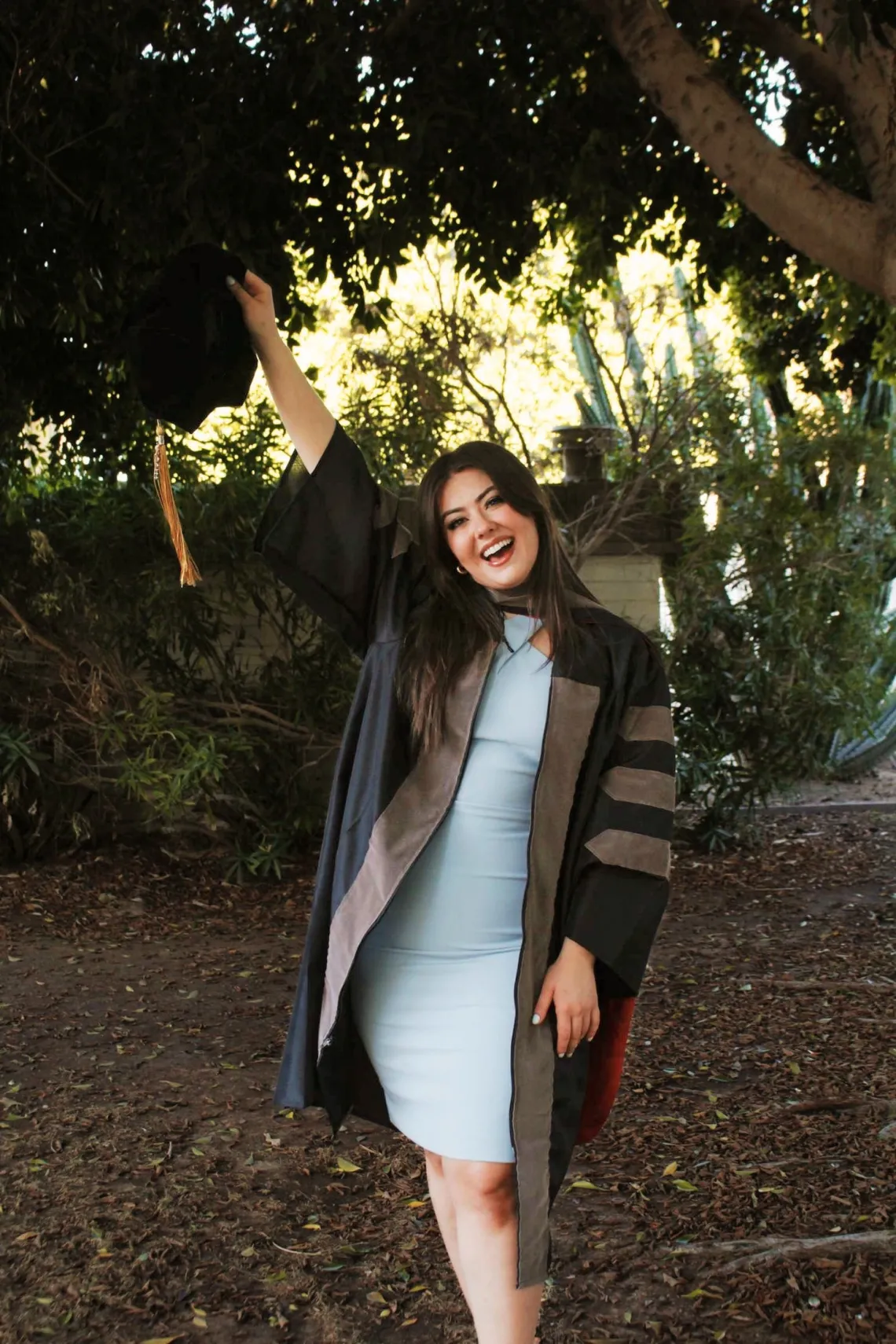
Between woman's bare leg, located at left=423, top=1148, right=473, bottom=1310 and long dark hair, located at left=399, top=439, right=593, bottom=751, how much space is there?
0.75m

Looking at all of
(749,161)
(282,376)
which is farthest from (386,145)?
(282,376)

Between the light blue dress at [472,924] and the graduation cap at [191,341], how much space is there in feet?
2.40

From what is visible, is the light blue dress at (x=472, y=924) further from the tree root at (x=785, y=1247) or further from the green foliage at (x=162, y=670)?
the green foliage at (x=162, y=670)

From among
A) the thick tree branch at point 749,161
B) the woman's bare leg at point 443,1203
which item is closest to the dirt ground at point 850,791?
the thick tree branch at point 749,161

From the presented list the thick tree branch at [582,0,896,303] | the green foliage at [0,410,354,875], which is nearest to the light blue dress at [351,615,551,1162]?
the thick tree branch at [582,0,896,303]

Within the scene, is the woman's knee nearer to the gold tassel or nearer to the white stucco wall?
the gold tassel

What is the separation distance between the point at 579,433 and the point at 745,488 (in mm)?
1315

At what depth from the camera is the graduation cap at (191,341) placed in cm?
229

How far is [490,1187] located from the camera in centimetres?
207

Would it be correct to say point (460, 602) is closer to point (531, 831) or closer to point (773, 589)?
point (531, 831)

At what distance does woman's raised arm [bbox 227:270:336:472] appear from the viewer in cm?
228

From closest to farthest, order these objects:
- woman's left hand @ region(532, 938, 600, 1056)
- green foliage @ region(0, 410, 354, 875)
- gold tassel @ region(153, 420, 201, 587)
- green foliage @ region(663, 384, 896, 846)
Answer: woman's left hand @ region(532, 938, 600, 1056) < gold tassel @ region(153, 420, 201, 587) < green foliage @ region(0, 410, 354, 875) < green foliage @ region(663, 384, 896, 846)

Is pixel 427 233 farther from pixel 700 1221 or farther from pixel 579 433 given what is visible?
pixel 700 1221

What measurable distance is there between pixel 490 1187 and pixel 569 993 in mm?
334
